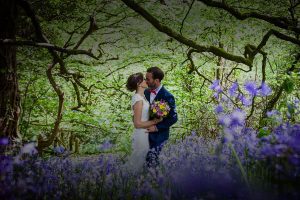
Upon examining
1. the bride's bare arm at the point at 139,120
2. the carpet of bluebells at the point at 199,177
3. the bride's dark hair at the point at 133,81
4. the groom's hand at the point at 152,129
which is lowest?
the carpet of bluebells at the point at 199,177

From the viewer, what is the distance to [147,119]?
11.6 ft

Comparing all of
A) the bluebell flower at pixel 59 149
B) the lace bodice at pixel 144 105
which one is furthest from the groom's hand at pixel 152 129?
the bluebell flower at pixel 59 149

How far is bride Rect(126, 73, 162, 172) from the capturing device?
11.2 ft

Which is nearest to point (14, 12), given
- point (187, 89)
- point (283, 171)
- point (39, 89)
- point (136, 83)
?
point (136, 83)

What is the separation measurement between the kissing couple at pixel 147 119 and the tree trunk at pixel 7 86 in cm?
126

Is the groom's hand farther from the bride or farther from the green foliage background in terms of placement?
the green foliage background

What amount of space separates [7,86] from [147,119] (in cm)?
152

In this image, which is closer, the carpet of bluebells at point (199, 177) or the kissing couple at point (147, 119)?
the carpet of bluebells at point (199, 177)

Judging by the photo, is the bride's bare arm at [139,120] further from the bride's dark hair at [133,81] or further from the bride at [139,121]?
the bride's dark hair at [133,81]

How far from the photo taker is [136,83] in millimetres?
3539

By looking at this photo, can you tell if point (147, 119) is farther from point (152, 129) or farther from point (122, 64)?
point (122, 64)

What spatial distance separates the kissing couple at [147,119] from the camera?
343 centimetres

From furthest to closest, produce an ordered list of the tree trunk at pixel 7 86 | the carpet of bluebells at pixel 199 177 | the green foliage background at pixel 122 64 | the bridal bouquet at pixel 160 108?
the green foliage background at pixel 122 64
the tree trunk at pixel 7 86
the bridal bouquet at pixel 160 108
the carpet of bluebells at pixel 199 177

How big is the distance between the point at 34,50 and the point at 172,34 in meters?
3.16
